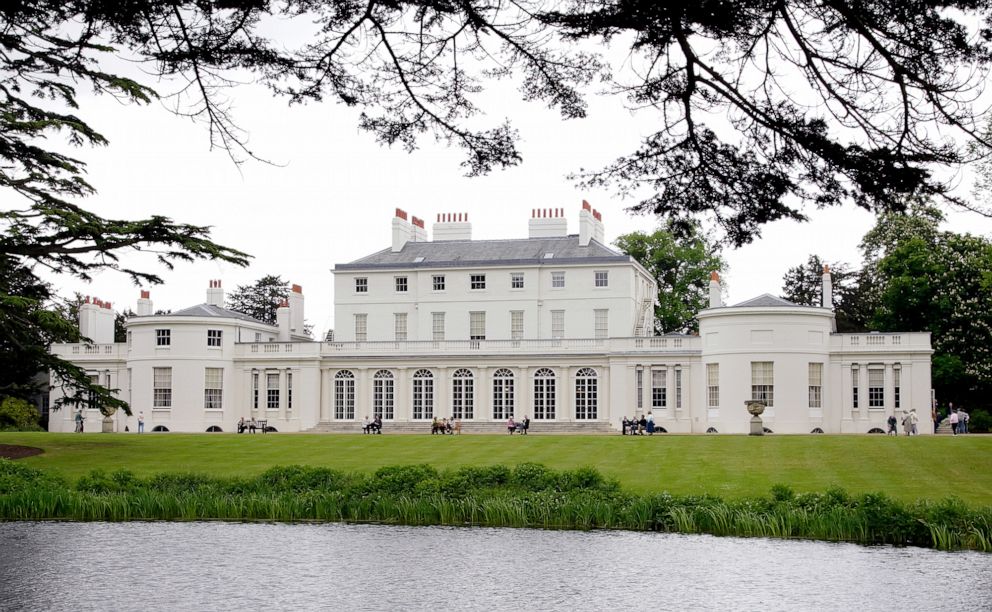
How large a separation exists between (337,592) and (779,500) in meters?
8.87

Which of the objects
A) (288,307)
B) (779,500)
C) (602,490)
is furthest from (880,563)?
(288,307)

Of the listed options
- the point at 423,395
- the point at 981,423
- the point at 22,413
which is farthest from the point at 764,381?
the point at 22,413

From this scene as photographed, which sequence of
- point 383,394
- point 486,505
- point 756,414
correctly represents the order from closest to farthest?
1. point 486,505
2. point 756,414
3. point 383,394

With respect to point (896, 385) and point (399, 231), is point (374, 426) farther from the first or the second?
point (896, 385)

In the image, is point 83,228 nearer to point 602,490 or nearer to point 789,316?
point 602,490

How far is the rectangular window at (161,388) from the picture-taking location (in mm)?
51500

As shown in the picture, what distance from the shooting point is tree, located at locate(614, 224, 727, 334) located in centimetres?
6272

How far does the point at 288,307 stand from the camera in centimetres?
5791

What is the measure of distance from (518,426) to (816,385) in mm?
12102

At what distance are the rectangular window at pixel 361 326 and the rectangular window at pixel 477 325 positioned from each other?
17.1ft

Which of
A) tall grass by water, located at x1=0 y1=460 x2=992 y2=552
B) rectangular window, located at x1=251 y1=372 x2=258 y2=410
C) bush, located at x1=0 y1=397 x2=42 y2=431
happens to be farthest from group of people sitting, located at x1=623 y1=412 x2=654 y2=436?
bush, located at x1=0 y1=397 x2=42 y2=431

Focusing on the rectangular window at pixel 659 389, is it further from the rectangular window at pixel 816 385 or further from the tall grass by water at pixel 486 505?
the tall grass by water at pixel 486 505

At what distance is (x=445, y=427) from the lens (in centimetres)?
4641

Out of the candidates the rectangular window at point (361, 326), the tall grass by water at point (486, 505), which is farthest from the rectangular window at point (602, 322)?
the tall grass by water at point (486, 505)
